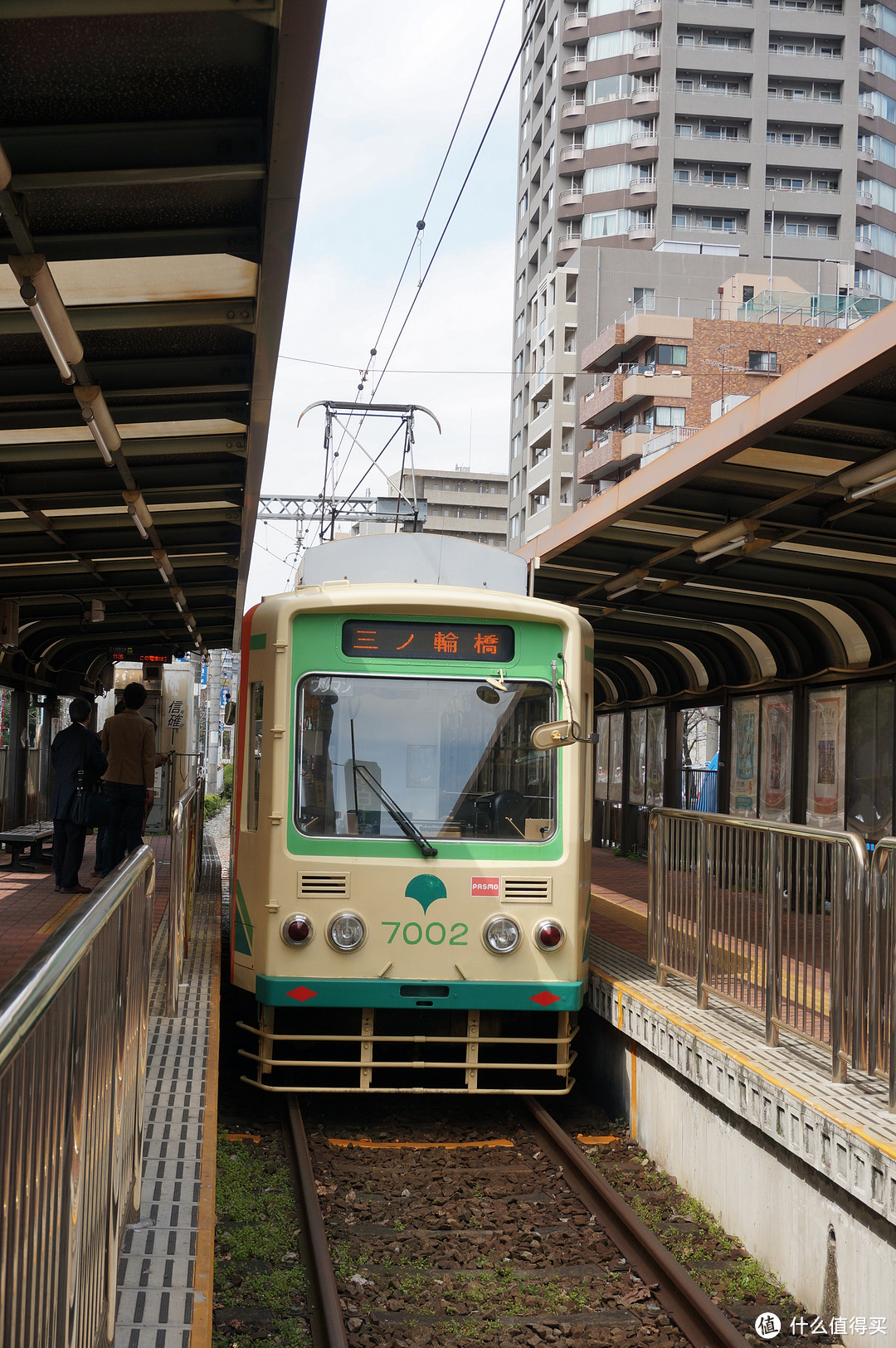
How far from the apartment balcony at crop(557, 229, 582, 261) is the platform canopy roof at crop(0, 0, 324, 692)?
6139 centimetres

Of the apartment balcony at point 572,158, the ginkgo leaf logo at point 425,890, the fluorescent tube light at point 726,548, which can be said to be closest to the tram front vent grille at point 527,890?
the ginkgo leaf logo at point 425,890

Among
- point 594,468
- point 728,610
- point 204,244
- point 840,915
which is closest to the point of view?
point 204,244

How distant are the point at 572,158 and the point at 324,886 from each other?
6645cm

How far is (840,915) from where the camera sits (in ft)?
18.2

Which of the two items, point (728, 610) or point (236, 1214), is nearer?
point (236, 1214)

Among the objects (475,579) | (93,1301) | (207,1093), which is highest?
(475,579)

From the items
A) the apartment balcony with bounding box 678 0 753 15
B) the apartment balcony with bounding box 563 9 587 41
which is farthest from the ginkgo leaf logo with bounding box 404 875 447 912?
the apartment balcony with bounding box 563 9 587 41

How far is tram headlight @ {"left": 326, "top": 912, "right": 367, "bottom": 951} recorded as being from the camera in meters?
7.23

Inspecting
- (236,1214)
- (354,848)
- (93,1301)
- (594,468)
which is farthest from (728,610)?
(594,468)

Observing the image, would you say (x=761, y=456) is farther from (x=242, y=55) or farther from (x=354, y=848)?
(x=242, y=55)

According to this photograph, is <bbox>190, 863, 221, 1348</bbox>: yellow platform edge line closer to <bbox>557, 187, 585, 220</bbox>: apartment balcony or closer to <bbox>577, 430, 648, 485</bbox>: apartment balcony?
<bbox>577, 430, 648, 485</bbox>: apartment balcony

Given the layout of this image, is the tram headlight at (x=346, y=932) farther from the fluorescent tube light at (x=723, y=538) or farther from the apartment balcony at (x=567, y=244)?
the apartment balcony at (x=567, y=244)

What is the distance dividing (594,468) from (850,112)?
955 inches

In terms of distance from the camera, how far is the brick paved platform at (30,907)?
878 centimetres
